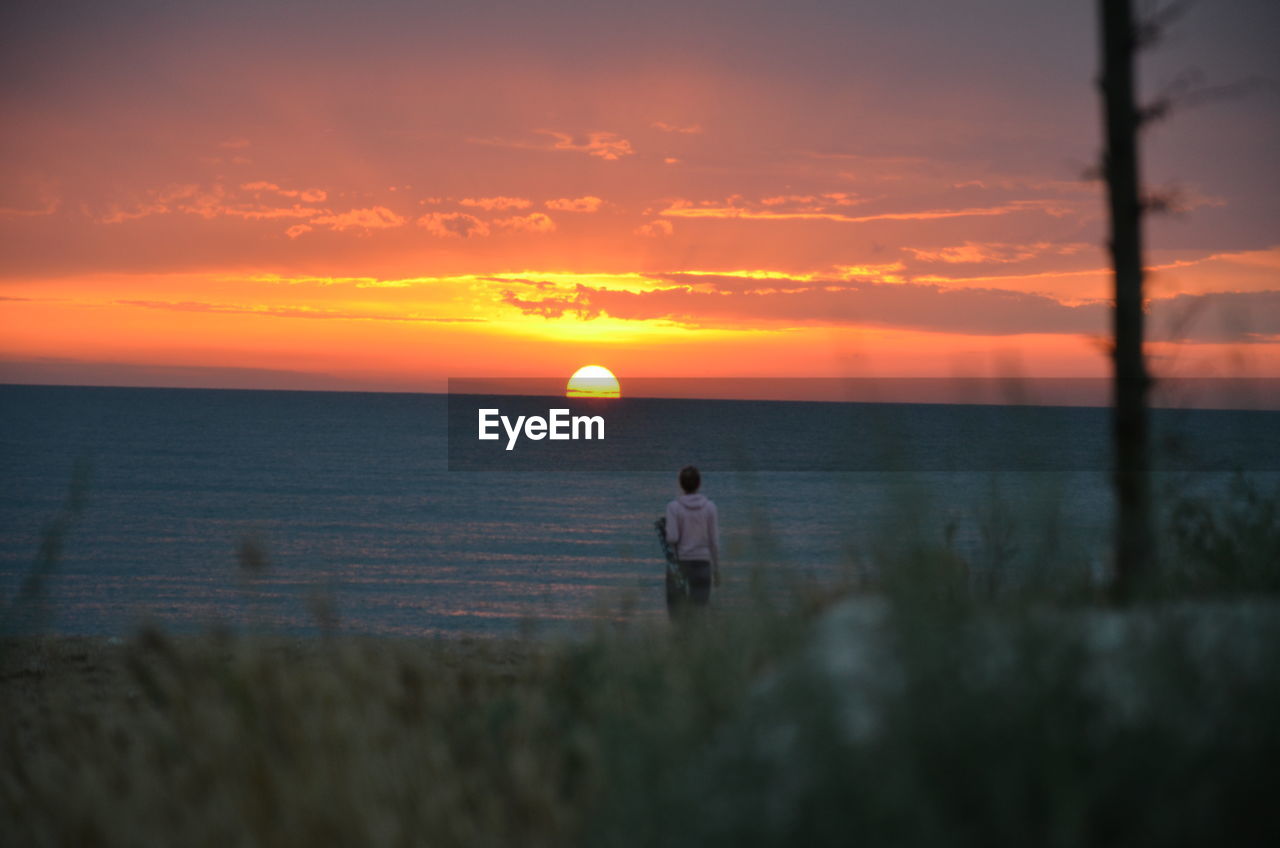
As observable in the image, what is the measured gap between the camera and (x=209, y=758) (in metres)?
4.36

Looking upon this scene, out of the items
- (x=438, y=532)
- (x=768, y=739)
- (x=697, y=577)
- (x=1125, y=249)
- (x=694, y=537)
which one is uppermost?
(x=1125, y=249)

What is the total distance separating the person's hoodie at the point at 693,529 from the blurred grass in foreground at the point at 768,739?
5.24 metres

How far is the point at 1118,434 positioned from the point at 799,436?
101m

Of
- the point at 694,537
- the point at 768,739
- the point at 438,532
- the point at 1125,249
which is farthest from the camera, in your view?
the point at 438,532

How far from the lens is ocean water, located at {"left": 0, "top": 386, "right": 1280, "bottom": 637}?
5262mm

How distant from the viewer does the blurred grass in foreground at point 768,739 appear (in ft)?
9.72

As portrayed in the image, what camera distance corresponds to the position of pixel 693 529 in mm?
11414

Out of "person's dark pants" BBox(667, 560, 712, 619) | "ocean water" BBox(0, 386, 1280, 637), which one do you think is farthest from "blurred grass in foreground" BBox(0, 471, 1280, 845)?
"person's dark pants" BBox(667, 560, 712, 619)

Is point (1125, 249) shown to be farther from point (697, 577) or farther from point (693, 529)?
point (697, 577)

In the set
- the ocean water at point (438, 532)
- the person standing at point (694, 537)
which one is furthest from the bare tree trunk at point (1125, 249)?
the person standing at point (694, 537)

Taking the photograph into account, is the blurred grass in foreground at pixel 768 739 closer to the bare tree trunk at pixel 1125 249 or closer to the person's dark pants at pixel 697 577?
the bare tree trunk at pixel 1125 249

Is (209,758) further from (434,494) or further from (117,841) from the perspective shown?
(434,494)

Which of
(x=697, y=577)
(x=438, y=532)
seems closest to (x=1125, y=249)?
(x=697, y=577)

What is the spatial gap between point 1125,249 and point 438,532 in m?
37.6
